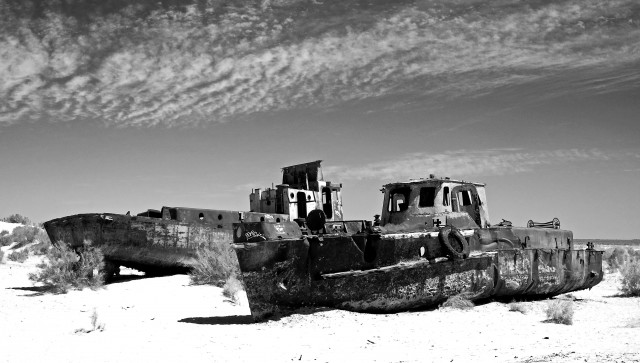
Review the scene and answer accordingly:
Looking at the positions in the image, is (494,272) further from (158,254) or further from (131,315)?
Result: (158,254)

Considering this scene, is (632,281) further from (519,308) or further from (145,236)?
(145,236)

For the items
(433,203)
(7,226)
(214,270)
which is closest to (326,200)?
(214,270)

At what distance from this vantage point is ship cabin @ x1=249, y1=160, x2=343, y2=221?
58.9 feet

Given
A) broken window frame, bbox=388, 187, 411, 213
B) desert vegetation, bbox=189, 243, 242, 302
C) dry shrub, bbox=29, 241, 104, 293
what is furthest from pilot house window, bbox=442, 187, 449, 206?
dry shrub, bbox=29, 241, 104, 293

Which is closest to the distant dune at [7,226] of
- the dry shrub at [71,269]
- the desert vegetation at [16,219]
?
the desert vegetation at [16,219]

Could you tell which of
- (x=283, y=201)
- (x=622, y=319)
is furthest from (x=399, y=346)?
(x=283, y=201)

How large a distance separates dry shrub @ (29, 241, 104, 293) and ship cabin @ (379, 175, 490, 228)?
709 cm

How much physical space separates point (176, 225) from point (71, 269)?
10.4 feet

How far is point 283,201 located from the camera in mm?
18234

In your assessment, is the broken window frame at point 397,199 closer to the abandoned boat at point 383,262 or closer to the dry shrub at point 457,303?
the abandoned boat at point 383,262

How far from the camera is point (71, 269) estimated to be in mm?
12578

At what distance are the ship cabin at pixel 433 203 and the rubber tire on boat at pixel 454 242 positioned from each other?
0.77 metres

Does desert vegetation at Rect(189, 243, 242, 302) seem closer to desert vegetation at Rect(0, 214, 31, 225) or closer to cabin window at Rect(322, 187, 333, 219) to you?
cabin window at Rect(322, 187, 333, 219)

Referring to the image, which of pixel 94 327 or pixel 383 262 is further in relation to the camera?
pixel 383 262
